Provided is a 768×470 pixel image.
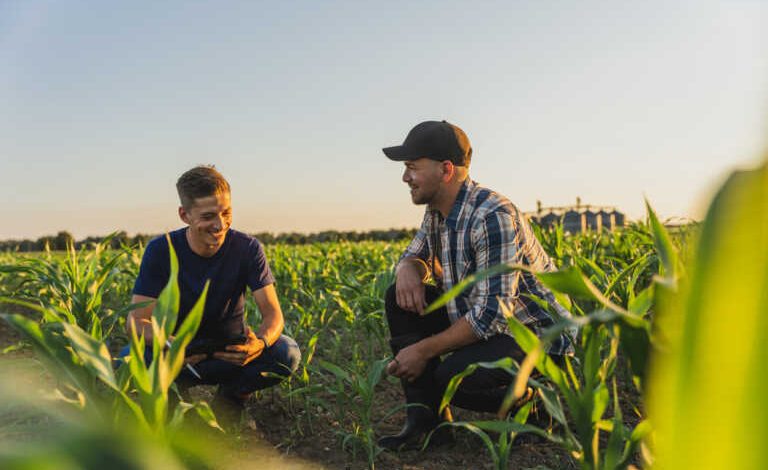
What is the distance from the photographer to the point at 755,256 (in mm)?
307

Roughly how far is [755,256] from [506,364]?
1206mm

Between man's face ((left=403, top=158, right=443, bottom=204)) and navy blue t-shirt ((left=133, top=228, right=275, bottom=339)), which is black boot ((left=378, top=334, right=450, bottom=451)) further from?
navy blue t-shirt ((left=133, top=228, right=275, bottom=339))

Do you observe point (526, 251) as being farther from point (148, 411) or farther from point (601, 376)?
point (148, 411)

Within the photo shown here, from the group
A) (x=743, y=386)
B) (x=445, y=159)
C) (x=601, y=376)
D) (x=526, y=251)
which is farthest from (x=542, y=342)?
(x=445, y=159)

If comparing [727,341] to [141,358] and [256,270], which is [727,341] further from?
[256,270]

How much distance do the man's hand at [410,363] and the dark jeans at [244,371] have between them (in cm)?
62

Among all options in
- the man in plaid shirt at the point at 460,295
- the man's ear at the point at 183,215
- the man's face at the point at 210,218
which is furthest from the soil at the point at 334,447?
the man's ear at the point at 183,215

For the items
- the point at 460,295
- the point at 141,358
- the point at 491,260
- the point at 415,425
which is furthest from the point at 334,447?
the point at 141,358

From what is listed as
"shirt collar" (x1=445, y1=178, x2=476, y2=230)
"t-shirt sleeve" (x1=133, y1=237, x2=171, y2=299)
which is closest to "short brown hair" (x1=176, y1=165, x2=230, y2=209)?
"t-shirt sleeve" (x1=133, y1=237, x2=171, y2=299)

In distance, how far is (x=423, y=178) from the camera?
274 cm

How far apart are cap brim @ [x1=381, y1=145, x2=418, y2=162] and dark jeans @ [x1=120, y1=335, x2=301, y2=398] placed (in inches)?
42.1

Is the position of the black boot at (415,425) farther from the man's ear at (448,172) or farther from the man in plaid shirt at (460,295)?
the man's ear at (448,172)

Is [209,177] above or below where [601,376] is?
above

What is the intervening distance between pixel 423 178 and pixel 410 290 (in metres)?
0.53
